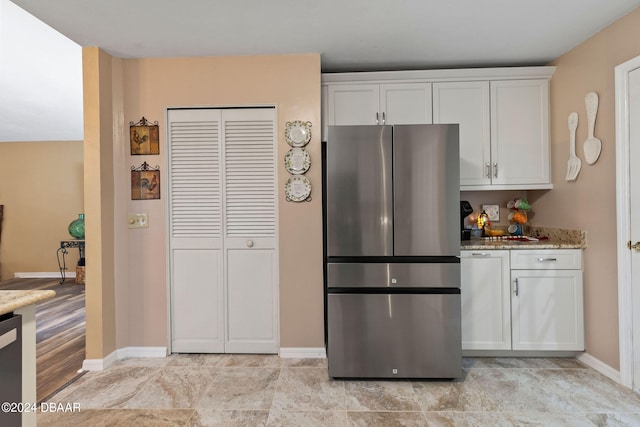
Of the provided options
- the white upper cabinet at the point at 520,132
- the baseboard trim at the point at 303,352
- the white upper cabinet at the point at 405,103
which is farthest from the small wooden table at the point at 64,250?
the white upper cabinet at the point at 520,132

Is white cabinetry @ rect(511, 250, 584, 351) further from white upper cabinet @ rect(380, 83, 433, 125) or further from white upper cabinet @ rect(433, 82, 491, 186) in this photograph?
white upper cabinet @ rect(380, 83, 433, 125)

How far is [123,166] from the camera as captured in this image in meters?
2.70

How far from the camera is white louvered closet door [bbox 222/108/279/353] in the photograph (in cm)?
272

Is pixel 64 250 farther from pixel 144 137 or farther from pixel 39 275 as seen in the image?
pixel 144 137

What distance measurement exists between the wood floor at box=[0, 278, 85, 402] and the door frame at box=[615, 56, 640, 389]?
154 inches

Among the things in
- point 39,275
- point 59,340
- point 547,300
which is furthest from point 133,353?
point 39,275

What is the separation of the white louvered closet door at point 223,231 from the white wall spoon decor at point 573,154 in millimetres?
2406

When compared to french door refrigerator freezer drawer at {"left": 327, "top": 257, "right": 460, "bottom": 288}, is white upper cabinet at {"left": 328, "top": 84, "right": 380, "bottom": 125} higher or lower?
higher

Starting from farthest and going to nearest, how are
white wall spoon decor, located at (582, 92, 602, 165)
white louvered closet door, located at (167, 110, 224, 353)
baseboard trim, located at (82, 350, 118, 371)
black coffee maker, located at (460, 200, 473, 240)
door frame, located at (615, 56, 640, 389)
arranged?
black coffee maker, located at (460, 200, 473, 240)
white louvered closet door, located at (167, 110, 224, 353)
baseboard trim, located at (82, 350, 118, 371)
white wall spoon decor, located at (582, 92, 602, 165)
door frame, located at (615, 56, 640, 389)

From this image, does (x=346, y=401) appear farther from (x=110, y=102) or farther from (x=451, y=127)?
(x=110, y=102)

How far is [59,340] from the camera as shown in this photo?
3.05 m

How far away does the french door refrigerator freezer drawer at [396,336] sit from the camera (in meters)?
2.23

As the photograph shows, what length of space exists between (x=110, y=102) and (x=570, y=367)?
164 inches

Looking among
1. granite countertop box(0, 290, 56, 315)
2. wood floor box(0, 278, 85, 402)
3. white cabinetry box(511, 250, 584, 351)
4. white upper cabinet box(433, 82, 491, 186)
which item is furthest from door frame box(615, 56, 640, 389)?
wood floor box(0, 278, 85, 402)
